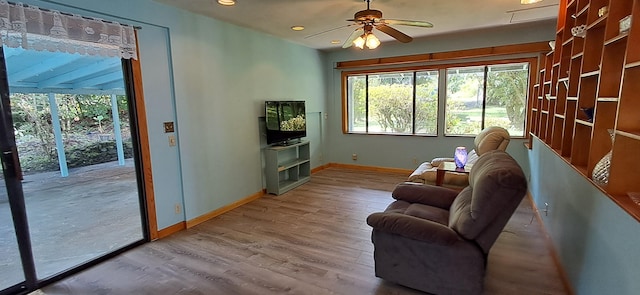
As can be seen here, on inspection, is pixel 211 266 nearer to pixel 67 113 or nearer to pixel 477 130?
pixel 67 113

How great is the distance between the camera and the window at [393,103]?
534 centimetres

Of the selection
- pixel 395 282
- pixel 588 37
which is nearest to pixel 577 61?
pixel 588 37

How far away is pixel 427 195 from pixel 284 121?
2.59 metres

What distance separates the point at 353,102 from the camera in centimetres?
610

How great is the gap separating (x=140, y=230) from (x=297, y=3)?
2.80 metres

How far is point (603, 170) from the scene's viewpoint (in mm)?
1674

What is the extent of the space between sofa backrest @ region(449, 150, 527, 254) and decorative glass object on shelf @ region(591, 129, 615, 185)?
385mm

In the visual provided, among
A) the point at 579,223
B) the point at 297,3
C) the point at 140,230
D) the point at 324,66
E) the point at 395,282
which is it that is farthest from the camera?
the point at 324,66

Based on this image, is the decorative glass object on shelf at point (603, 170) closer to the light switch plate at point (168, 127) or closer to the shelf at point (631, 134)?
the shelf at point (631, 134)

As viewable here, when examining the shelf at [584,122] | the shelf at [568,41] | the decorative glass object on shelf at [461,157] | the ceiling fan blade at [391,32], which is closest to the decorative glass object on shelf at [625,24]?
the shelf at [584,122]

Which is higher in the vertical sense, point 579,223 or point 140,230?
point 579,223

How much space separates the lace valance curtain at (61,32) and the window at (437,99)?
4.05 meters

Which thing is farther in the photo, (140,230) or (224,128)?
(224,128)

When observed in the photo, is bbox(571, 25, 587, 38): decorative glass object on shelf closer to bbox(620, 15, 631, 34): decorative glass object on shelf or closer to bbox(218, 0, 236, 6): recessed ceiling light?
bbox(620, 15, 631, 34): decorative glass object on shelf
